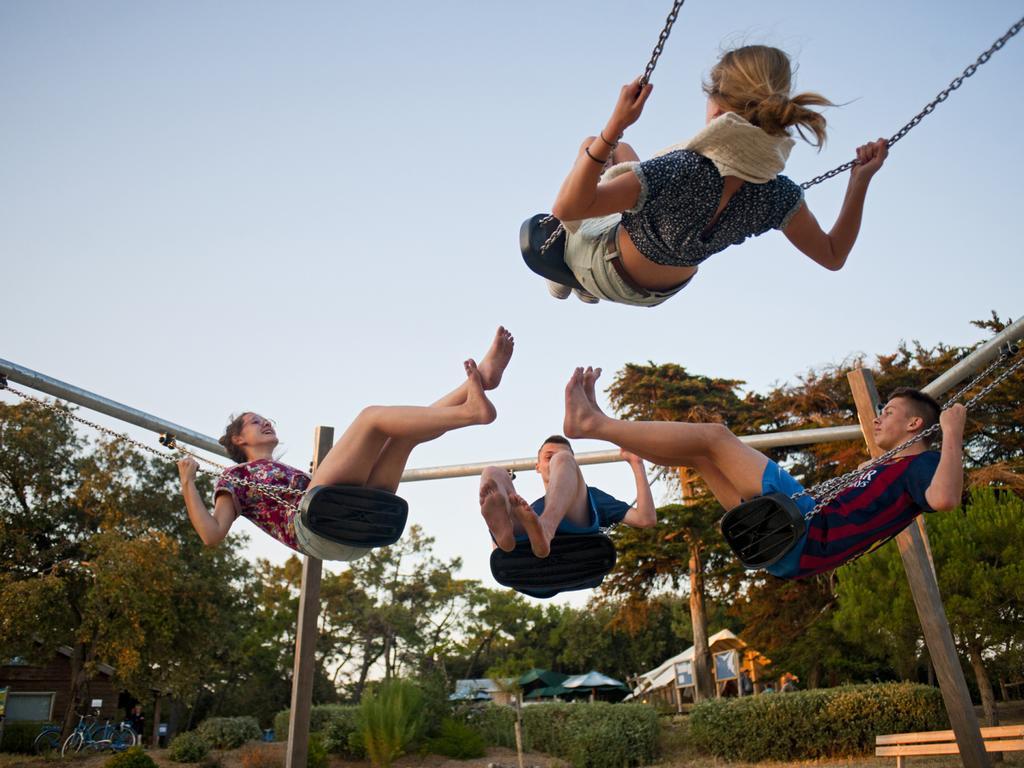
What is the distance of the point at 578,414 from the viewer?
3404mm

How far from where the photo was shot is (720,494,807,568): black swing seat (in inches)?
124

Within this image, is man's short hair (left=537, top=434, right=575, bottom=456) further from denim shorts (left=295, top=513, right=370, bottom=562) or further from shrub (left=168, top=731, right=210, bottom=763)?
shrub (left=168, top=731, right=210, bottom=763)

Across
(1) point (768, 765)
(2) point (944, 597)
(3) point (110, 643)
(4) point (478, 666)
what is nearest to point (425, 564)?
(4) point (478, 666)

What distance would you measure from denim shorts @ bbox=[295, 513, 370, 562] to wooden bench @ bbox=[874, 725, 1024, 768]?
17.4 feet

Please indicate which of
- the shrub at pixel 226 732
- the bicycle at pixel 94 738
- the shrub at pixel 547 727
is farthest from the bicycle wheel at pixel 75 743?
the shrub at pixel 547 727

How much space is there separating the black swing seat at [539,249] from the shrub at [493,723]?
1651 centimetres

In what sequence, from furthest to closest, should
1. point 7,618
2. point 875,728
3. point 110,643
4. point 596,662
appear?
1. point 596,662
2. point 110,643
3. point 7,618
4. point 875,728

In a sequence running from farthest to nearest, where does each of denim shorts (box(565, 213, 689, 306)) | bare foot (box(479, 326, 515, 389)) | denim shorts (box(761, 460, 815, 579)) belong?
bare foot (box(479, 326, 515, 389)) < denim shorts (box(761, 460, 815, 579)) < denim shorts (box(565, 213, 689, 306))

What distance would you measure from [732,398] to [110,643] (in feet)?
50.6

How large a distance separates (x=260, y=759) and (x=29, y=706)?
12924mm

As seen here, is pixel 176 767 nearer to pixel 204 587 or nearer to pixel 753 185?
pixel 204 587

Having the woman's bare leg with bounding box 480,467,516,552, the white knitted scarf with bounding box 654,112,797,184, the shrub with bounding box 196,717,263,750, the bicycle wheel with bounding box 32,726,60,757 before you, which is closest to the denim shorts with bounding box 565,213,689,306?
the white knitted scarf with bounding box 654,112,797,184

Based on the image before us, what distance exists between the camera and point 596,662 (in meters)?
37.8

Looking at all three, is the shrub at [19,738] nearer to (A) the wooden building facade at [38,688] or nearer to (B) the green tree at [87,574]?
(A) the wooden building facade at [38,688]
